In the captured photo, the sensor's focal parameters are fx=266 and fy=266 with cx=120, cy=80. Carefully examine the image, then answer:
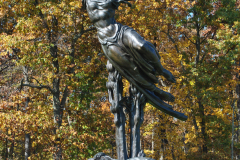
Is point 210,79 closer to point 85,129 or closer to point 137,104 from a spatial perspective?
point 85,129

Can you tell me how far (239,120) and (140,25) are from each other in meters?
8.59

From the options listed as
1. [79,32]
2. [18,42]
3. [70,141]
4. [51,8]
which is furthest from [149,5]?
[70,141]

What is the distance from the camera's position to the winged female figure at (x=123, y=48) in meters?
3.88

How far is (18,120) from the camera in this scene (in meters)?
10.1

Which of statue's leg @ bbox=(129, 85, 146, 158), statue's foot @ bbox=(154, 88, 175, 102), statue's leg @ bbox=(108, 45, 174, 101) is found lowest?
statue's leg @ bbox=(129, 85, 146, 158)

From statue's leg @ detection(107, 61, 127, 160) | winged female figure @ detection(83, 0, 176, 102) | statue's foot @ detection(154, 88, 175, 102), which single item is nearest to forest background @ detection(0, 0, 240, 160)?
winged female figure @ detection(83, 0, 176, 102)

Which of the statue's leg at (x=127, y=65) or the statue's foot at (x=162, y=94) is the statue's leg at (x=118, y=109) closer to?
the statue's leg at (x=127, y=65)

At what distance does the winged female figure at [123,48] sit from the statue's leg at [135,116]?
169 millimetres

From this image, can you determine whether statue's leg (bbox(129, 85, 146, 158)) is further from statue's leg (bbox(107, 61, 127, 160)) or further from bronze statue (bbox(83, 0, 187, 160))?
statue's leg (bbox(107, 61, 127, 160))

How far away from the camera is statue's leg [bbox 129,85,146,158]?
4.01 m

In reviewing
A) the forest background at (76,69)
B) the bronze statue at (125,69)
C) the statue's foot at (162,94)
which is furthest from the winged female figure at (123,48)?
the forest background at (76,69)

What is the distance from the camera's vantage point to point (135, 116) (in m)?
4.11

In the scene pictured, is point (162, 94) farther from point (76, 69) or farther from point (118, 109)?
point (76, 69)

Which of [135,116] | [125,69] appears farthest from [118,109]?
[125,69]
